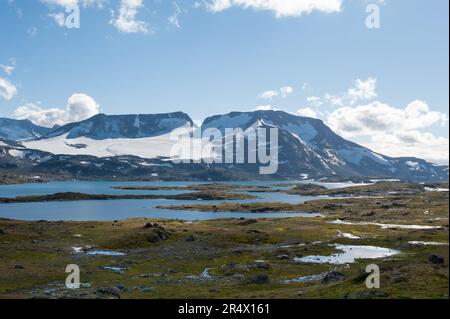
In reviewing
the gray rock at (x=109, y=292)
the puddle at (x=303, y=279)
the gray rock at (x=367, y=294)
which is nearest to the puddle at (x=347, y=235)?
the puddle at (x=303, y=279)

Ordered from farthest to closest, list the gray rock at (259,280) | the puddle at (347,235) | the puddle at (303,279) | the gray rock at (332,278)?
1. the puddle at (347,235)
2. the puddle at (303,279)
3. the gray rock at (259,280)
4. the gray rock at (332,278)

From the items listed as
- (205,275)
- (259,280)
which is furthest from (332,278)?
(205,275)

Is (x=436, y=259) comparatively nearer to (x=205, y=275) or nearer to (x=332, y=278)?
(x=332, y=278)

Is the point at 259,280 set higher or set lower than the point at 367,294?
lower

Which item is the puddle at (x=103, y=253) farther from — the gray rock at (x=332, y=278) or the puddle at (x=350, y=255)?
the gray rock at (x=332, y=278)

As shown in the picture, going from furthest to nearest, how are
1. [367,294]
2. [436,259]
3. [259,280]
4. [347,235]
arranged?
[347,235] < [259,280] < [436,259] < [367,294]

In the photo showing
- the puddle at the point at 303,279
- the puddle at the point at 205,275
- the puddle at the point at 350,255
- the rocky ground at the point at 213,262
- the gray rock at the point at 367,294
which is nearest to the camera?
the gray rock at the point at 367,294

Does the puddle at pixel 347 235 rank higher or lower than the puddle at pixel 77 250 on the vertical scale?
lower

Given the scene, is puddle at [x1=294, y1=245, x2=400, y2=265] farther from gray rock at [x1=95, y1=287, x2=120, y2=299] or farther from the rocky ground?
gray rock at [x1=95, y1=287, x2=120, y2=299]
